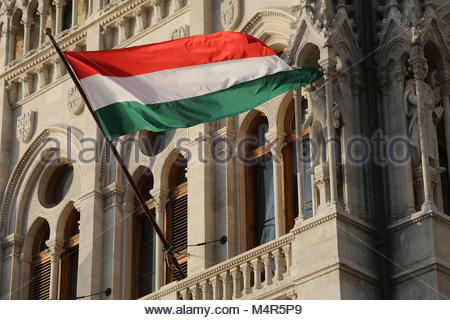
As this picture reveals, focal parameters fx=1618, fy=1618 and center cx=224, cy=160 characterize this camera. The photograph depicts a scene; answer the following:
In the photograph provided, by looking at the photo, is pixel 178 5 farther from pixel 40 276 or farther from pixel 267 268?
pixel 267 268

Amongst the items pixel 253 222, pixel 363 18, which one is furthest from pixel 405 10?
pixel 253 222

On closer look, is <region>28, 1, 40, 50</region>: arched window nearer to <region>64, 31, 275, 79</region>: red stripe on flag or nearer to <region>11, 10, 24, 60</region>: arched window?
<region>11, 10, 24, 60</region>: arched window

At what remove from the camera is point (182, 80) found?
29953 millimetres

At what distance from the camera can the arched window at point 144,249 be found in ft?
110

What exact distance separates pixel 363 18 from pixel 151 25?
6.85 m

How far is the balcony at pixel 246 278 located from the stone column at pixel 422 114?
8.28 ft

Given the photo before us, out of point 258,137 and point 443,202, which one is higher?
point 258,137

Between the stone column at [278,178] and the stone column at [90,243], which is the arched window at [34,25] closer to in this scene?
the stone column at [90,243]

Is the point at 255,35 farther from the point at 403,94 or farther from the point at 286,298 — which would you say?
the point at 286,298

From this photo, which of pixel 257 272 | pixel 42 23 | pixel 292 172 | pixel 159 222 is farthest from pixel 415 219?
pixel 42 23

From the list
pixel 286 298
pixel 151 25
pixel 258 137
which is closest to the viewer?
pixel 286 298

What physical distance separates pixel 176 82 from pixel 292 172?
3.21m

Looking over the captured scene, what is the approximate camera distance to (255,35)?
1303 inches

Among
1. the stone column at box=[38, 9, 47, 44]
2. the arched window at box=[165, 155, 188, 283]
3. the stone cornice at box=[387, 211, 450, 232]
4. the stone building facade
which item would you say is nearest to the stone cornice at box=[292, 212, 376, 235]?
the stone building facade
